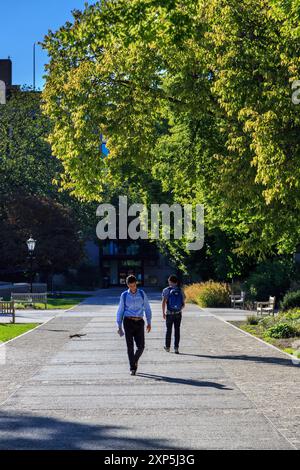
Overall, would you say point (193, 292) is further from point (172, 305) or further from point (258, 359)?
point (258, 359)

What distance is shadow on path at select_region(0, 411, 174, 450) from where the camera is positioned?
847 cm

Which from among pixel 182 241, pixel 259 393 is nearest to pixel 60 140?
pixel 259 393

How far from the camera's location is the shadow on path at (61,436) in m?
8.47

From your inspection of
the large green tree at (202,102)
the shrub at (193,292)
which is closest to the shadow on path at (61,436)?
the large green tree at (202,102)

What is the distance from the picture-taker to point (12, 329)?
26.9m

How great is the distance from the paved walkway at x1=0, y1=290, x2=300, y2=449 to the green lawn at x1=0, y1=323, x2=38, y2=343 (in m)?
3.03

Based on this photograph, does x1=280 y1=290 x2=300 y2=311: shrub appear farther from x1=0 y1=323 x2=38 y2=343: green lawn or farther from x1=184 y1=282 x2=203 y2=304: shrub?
x1=184 y1=282 x2=203 y2=304: shrub

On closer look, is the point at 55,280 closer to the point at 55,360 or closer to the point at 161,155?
the point at 161,155

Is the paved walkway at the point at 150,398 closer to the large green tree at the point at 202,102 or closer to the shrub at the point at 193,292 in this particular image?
the large green tree at the point at 202,102

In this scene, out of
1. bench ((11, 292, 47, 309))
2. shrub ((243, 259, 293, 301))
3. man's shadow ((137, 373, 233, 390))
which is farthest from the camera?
bench ((11, 292, 47, 309))

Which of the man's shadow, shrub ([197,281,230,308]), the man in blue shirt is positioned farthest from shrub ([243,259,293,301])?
the man's shadow

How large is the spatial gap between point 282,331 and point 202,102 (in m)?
7.23

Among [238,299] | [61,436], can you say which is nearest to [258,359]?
[61,436]

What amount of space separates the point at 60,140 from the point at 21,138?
158 feet
